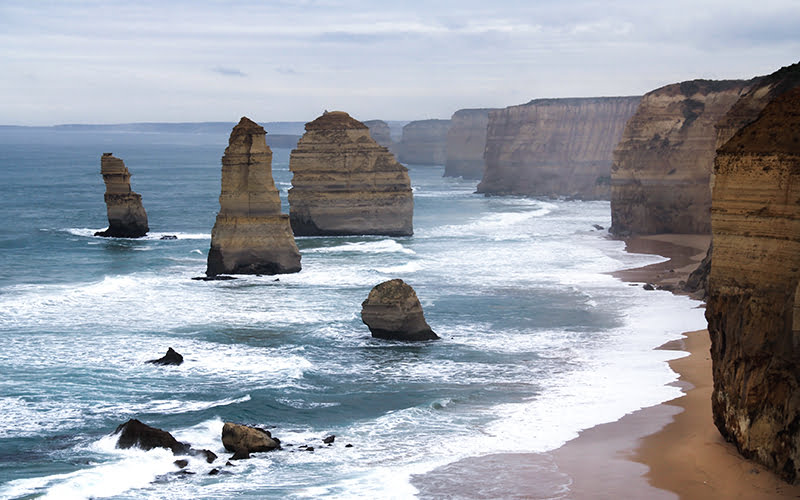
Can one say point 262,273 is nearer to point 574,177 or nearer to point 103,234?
point 103,234

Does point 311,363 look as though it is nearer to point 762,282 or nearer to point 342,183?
point 762,282

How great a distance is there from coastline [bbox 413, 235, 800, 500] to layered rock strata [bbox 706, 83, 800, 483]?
1.83ft

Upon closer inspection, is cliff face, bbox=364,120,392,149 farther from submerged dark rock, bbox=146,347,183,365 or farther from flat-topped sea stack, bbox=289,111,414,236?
submerged dark rock, bbox=146,347,183,365

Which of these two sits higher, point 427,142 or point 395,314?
point 427,142

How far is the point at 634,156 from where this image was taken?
61750 mm

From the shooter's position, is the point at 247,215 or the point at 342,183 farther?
the point at 342,183

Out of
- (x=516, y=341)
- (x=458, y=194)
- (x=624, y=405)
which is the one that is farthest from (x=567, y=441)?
(x=458, y=194)

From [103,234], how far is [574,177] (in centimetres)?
6152

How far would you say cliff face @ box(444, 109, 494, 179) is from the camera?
506 feet

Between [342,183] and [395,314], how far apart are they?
3079 centimetres

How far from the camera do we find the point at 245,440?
20.2 metres

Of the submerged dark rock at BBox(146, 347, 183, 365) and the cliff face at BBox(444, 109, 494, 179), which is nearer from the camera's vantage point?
the submerged dark rock at BBox(146, 347, 183, 365)

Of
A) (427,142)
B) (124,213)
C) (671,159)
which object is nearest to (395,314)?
(124,213)

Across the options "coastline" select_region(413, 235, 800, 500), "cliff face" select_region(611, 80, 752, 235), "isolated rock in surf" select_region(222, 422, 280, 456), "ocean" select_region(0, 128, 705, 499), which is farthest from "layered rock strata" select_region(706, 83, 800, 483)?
"cliff face" select_region(611, 80, 752, 235)
